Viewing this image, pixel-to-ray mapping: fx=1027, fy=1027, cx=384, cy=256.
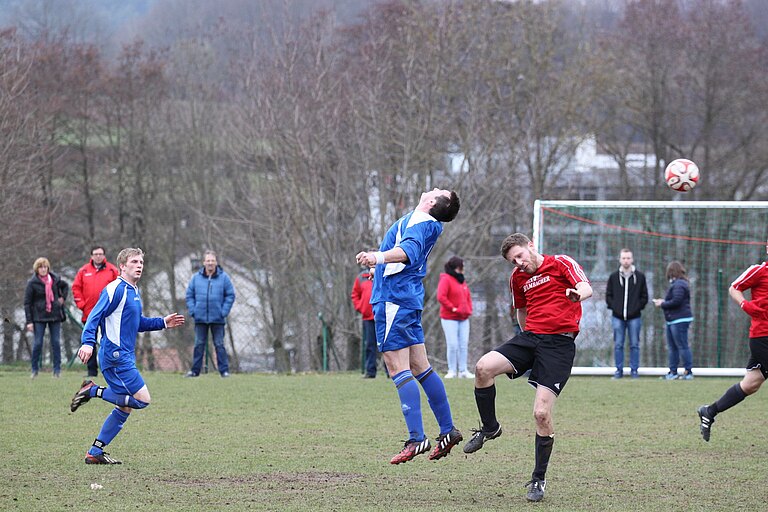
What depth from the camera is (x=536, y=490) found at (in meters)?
6.98

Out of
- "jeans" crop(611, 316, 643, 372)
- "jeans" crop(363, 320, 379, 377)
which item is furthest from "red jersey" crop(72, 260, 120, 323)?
"jeans" crop(611, 316, 643, 372)

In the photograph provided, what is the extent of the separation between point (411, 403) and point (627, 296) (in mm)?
10062

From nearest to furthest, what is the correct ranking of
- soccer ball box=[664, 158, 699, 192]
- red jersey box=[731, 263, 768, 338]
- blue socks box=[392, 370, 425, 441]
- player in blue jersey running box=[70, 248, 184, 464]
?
1. blue socks box=[392, 370, 425, 441]
2. player in blue jersey running box=[70, 248, 184, 464]
3. red jersey box=[731, 263, 768, 338]
4. soccer ball box=[664, 158, 699, 192]

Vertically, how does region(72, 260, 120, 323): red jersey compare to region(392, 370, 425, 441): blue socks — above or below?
above

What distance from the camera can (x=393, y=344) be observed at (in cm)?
782

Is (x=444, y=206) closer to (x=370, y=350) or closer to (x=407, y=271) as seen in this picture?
(x=407, y=271)

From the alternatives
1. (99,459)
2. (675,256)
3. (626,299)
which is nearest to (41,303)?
(99,459)

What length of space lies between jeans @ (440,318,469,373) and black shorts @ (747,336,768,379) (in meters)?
7.74

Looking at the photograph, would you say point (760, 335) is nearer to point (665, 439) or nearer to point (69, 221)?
point (665, 439)

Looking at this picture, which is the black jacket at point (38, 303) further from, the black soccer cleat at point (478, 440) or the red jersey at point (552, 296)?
the red jersey at point (552, 296)

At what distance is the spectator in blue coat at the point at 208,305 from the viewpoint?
16688 millimetres

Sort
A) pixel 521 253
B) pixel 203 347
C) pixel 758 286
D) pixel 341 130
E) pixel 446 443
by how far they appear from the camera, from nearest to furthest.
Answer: pixel 521 253 → pixel 446 443 → pixel 758 286 → pixel 203 347 → pixel 341 130

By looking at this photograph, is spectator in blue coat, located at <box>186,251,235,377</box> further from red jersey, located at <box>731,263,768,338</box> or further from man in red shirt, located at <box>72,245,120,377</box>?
red jersey, located at <box>731,263,768,338</box>

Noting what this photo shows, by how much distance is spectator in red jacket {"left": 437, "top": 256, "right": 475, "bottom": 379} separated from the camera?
16594 mm
